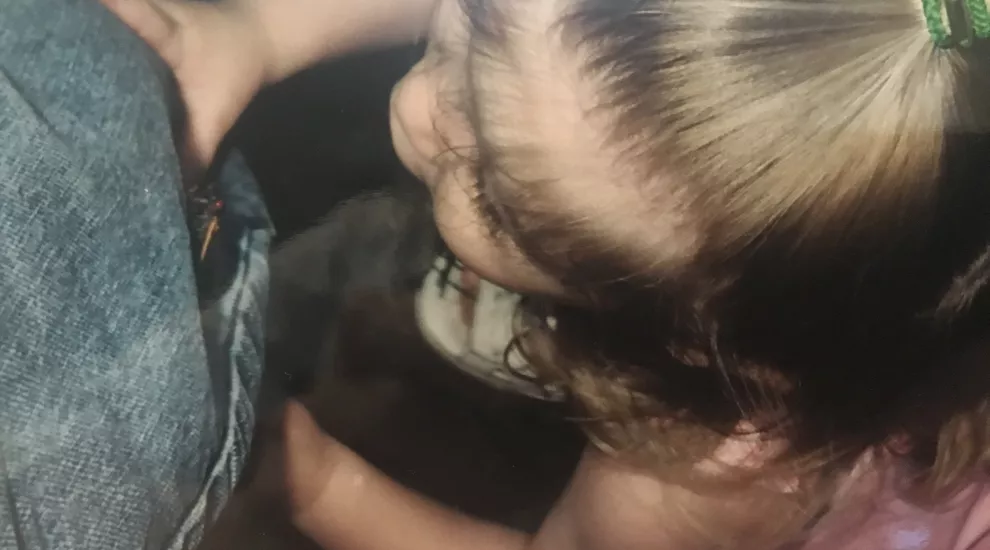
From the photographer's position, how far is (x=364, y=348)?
0.51 meters

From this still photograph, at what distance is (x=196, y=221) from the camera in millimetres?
352

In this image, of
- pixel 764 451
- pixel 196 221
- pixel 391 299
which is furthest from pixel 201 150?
pixel 764 451

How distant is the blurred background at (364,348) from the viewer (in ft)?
1.44

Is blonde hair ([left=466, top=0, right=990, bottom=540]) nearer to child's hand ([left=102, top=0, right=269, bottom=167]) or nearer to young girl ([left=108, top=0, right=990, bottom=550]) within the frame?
young girl ([left=108, top=0, right=990, bottom=550])

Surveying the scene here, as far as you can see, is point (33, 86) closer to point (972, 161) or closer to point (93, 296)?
point (93, 296)

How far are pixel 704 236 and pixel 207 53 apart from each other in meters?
0.23

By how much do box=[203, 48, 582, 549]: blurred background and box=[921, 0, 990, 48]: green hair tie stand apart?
0.75 ft

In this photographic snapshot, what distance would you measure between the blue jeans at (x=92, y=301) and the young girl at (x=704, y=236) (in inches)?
2.4

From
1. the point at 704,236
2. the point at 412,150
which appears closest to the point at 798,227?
the point at 704,236

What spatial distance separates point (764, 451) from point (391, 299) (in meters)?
0.23

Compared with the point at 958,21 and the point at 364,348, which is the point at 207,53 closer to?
the point at 364,348

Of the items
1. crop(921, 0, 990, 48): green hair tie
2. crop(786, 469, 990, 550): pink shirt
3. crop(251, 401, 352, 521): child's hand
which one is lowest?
crop(786, 469, 990, 550): pink shirt

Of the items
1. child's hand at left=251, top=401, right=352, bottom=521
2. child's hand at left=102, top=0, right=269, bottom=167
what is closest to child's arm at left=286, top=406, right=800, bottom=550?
child's hand at left=251, top=401, right=352, bottom=521

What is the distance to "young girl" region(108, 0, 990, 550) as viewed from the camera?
28cm
